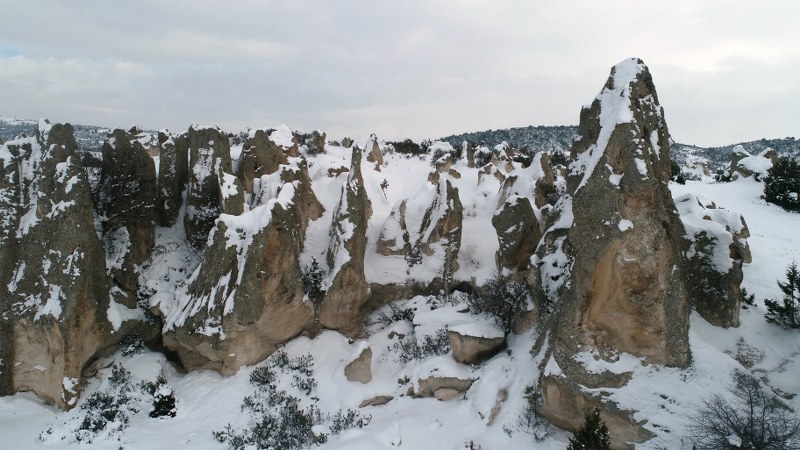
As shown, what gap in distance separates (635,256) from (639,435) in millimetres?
3758

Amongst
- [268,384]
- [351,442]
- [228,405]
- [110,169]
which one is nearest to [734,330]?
[351,442]

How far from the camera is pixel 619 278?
388 inches

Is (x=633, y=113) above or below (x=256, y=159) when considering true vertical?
above

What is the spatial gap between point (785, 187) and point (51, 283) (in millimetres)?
33882

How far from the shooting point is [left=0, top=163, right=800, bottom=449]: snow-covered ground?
9578mm

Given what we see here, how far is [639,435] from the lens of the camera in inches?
360

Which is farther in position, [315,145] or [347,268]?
[315,145]

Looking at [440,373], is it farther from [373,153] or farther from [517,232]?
[373,153]

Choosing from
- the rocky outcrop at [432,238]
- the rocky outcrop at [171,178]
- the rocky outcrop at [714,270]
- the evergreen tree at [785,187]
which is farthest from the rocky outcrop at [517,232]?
the evergreen tree at [785,187]

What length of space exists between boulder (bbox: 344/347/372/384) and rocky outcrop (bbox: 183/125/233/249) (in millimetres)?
8796

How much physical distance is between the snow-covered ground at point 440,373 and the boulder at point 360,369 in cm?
19

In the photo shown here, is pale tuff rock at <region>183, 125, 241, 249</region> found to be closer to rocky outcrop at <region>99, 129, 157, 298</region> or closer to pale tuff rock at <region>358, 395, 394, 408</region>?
rocky outcrop at <region>99, 129, 157, 298</region>

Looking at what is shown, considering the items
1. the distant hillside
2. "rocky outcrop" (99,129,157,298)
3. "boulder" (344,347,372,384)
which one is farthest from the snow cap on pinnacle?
the distant hillside

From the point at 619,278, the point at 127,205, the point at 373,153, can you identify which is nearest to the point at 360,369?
the point at 619,278
